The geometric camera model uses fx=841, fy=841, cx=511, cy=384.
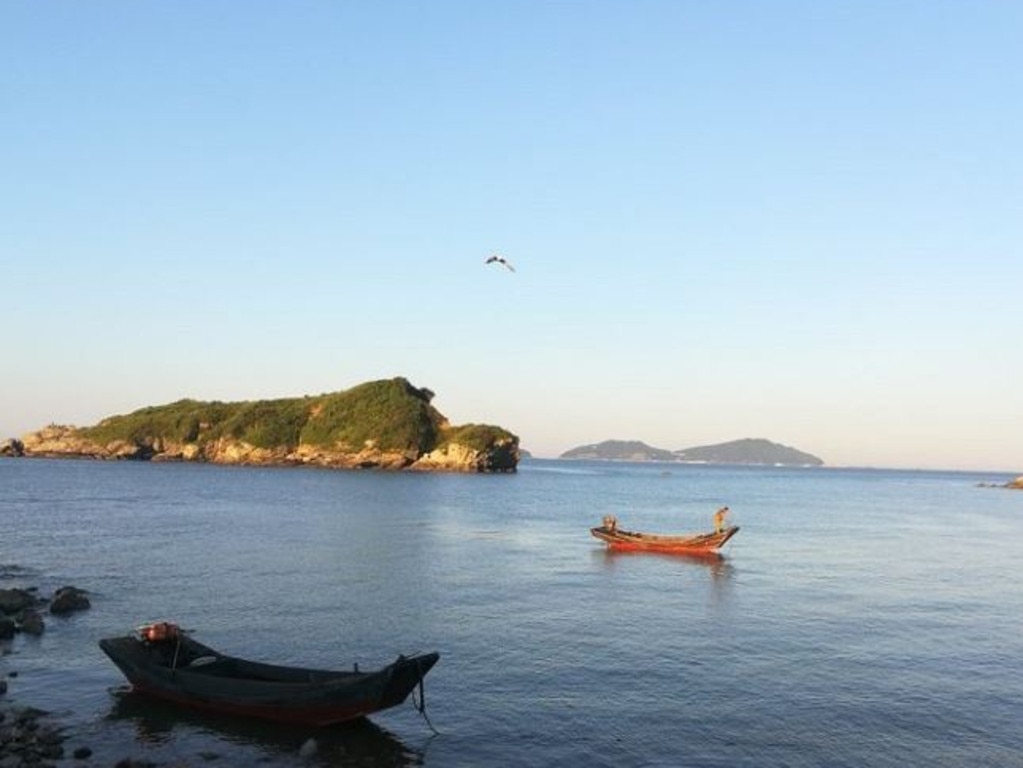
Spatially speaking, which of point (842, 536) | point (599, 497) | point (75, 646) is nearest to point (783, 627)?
point (75, 646)

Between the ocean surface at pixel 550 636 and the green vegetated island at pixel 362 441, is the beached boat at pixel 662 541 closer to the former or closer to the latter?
the ocean surface at pixel 550 636

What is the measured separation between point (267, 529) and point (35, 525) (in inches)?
680

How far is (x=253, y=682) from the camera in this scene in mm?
21500

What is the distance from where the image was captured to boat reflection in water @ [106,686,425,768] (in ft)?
63.3

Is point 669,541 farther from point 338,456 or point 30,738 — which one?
point 338,456

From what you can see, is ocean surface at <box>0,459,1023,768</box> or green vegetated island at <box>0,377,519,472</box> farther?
green vegetated island at <box>0,377,519,472</box>

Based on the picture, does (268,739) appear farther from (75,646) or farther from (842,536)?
(842,536)

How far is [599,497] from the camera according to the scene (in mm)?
129500

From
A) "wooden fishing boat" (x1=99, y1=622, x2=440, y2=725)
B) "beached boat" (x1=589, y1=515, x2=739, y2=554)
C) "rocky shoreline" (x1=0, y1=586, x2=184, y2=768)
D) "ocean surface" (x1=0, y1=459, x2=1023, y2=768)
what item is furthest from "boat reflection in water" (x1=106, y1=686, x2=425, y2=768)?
"beached boat" (x1=589, y1=515, x2=739, y2=554)

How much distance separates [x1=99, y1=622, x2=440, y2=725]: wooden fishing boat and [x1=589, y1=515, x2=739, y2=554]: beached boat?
38860 millimetres

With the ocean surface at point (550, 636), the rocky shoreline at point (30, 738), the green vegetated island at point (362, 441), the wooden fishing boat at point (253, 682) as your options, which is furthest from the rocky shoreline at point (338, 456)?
the wooden fishing boat at point (253, 682)

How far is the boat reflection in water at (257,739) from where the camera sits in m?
19.3

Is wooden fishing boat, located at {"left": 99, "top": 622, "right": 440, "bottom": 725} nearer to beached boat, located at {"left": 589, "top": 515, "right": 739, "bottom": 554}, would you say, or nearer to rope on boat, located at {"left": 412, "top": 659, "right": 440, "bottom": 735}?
rope on boat, located at {"left": 412, "top": 659, "right": 440, "bottom": 735}

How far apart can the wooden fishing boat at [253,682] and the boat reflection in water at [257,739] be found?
13.8 inches
